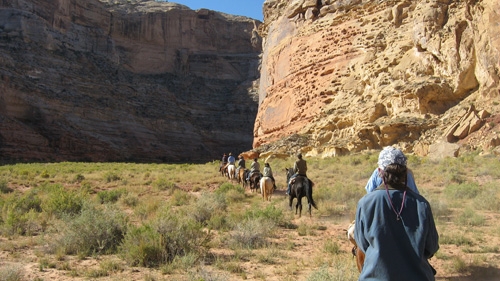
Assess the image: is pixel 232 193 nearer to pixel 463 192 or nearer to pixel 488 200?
pixel 463 192

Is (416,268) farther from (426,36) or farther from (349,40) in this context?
(349,40)

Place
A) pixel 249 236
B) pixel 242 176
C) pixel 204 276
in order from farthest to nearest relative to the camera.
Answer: pixel 242 176 → pixel 249 236 → pixel 204 276

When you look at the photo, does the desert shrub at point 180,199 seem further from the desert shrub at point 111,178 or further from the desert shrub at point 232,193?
the desert shrub at point 111,178

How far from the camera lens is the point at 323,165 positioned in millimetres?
21844

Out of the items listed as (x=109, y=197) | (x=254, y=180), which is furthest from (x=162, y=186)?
(x=254, y=180)

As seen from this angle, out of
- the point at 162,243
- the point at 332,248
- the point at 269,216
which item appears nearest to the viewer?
the point at 162,243

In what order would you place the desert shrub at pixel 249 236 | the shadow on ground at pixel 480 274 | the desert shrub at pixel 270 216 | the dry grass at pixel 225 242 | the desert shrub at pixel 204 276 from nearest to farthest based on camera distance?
the desert shrub at pixel 204 276 → the shadow on ground at pixel 480 274 → the dry grass at pixel 225 242 → the desert shrub at pixel 249 236 → the desert shrub at pixel 270 216

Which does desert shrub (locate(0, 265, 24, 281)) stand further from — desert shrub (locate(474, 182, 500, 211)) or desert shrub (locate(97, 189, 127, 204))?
desert shrub (locate(474, 182, 500, 211))

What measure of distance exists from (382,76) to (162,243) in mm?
22144

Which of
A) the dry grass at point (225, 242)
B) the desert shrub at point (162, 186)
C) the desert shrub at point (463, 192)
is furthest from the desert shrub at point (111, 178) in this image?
the desert shrub at point (463, 192)

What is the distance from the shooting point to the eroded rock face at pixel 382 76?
69.4 feet

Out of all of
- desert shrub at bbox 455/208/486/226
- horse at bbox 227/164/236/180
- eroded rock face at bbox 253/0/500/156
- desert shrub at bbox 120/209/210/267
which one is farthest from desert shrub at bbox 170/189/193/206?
eroded rock face at bbox 253/0/500/156

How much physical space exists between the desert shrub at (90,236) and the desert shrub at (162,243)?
379 millimetres

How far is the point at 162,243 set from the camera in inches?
262
